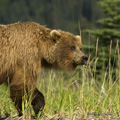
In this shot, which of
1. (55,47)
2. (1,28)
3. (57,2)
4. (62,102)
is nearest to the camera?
(62,102)

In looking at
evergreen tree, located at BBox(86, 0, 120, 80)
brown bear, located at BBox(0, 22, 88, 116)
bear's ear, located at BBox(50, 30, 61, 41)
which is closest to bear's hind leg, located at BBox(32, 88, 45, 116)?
brown bear, located at BBox(0, 22, 88, 116)

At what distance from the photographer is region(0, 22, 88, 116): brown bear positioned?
17.5 ft

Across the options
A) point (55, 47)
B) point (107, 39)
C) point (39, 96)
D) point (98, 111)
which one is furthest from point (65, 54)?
point (107, 39)

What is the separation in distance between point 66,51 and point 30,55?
1.10 meters

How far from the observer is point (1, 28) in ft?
18.6

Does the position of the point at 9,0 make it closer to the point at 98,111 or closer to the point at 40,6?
the point at 40,6

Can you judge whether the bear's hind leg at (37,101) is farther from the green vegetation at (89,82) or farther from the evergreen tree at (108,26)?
the evergreen tree at (108,26)

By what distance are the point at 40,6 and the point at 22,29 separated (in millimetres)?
102520

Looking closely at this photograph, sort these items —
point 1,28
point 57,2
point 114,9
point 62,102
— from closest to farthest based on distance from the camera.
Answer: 1. point 62,102
2. point 1,28
3. point 114,9
4. point 57,2

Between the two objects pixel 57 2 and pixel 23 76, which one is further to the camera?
pixel 57 2

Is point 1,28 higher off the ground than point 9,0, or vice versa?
point 9,0

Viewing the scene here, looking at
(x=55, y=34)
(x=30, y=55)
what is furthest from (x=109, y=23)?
(x=30, y=55)

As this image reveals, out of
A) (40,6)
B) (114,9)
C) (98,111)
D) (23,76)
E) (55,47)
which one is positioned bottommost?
(98,111)

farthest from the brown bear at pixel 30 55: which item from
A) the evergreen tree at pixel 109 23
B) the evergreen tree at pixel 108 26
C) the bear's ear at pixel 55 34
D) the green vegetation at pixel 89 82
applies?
the evergreen tree at pixel 109 23
